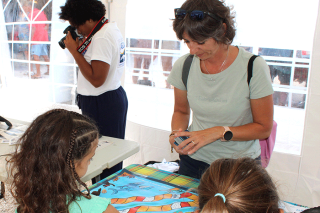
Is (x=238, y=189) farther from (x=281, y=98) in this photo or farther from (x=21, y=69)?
(x=21, y=69)

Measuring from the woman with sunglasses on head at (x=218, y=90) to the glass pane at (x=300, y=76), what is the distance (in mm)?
951

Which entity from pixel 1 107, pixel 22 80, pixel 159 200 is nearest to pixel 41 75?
pixel 22 80

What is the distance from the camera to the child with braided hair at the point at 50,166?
820mm

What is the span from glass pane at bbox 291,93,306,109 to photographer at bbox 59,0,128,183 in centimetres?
130

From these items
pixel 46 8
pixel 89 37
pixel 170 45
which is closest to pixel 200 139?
pixel 89 37

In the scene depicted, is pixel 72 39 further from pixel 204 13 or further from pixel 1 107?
pixel 1 107

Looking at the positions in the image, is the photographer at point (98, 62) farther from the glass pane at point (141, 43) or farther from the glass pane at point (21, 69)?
the glass pane at point (21, 69)

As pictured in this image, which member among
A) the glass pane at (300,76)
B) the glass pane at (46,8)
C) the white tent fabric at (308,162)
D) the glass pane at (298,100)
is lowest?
the white tent fabric at (308,162)

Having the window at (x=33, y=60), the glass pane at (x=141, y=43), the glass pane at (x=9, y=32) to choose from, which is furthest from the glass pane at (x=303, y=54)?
the glass pane at (x=9, y=32)

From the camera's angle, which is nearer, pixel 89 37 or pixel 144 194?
pixel 144 194

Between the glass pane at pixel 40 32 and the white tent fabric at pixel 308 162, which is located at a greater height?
the glass pane at pixel 40 32

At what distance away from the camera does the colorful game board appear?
41.6 inches

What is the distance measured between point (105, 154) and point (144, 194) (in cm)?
42

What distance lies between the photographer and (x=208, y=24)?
107cm
